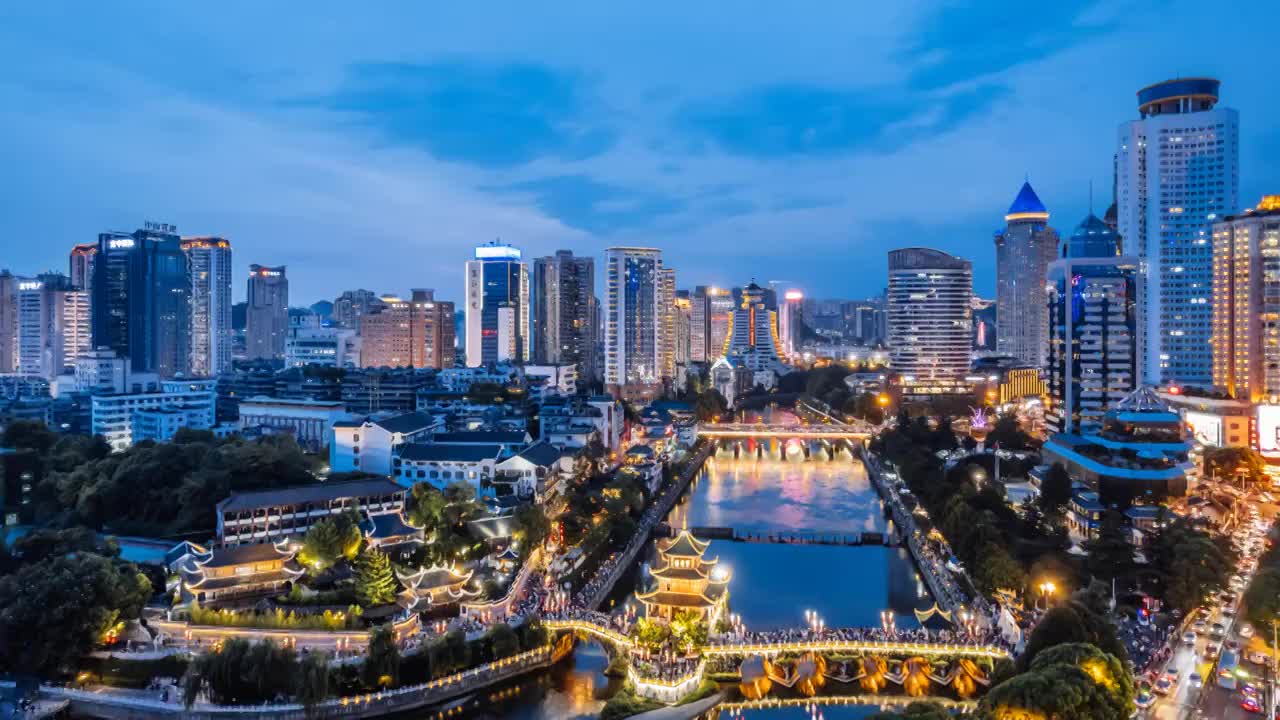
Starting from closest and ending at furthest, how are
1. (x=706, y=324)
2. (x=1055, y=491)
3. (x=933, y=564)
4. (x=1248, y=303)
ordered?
(x=933, y=564) < (x=1055, y=491) < (x=1248, y=303) < (x=706, y=324)

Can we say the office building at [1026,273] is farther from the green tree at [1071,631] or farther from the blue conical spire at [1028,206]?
the green tree at [1071,631]

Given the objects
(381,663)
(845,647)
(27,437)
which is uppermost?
(27,437)

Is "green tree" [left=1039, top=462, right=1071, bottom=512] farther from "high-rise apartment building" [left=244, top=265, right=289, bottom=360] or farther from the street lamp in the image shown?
"high-rise apartment building" [left=244, top=265, right=289, bottom=360]

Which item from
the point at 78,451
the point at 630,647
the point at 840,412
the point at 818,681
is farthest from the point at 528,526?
the point at 840,412

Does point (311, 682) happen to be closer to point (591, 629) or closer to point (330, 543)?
point (330, 543)

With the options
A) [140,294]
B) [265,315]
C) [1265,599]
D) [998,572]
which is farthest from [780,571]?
[265,315]

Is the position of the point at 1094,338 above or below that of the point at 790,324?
below

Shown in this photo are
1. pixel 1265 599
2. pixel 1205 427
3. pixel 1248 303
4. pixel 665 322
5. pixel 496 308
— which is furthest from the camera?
pixel 496 308
